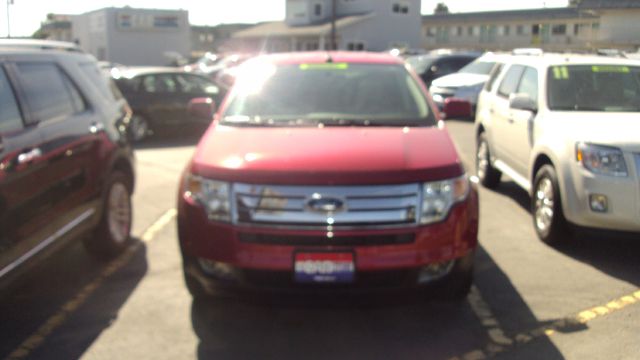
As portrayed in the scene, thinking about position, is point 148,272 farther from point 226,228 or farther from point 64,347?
point 226,228

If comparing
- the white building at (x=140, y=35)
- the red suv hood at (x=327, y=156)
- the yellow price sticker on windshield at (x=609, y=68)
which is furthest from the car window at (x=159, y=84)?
the white building at (x=140, y=35)

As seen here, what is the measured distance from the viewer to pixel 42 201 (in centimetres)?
402

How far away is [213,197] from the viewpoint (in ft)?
12.0

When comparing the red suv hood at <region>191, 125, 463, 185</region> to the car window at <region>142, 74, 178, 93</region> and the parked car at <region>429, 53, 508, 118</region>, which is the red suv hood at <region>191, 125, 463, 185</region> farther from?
the parked car at <region>429, 53, 508, 118</region>

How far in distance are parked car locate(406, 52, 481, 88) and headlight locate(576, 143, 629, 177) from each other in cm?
1444

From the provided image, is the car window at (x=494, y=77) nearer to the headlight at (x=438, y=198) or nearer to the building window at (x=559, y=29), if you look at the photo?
the headlight at (x=438, y=198)

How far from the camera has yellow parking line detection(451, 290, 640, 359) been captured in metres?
3.67

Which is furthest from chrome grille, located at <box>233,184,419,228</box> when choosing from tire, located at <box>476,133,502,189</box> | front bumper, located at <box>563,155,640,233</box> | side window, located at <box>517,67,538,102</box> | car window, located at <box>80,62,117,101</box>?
tire, located at <box>476,133,502,189</box>

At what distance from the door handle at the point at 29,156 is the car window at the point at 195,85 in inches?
382

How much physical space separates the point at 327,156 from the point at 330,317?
1.12 meters

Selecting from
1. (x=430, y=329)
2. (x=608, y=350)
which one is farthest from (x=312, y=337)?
(x=608, y=350)

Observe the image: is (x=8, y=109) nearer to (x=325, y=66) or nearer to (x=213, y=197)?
(x=213, y=197)

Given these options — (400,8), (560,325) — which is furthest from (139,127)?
(400,8)

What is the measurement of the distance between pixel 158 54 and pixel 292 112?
46594mm
